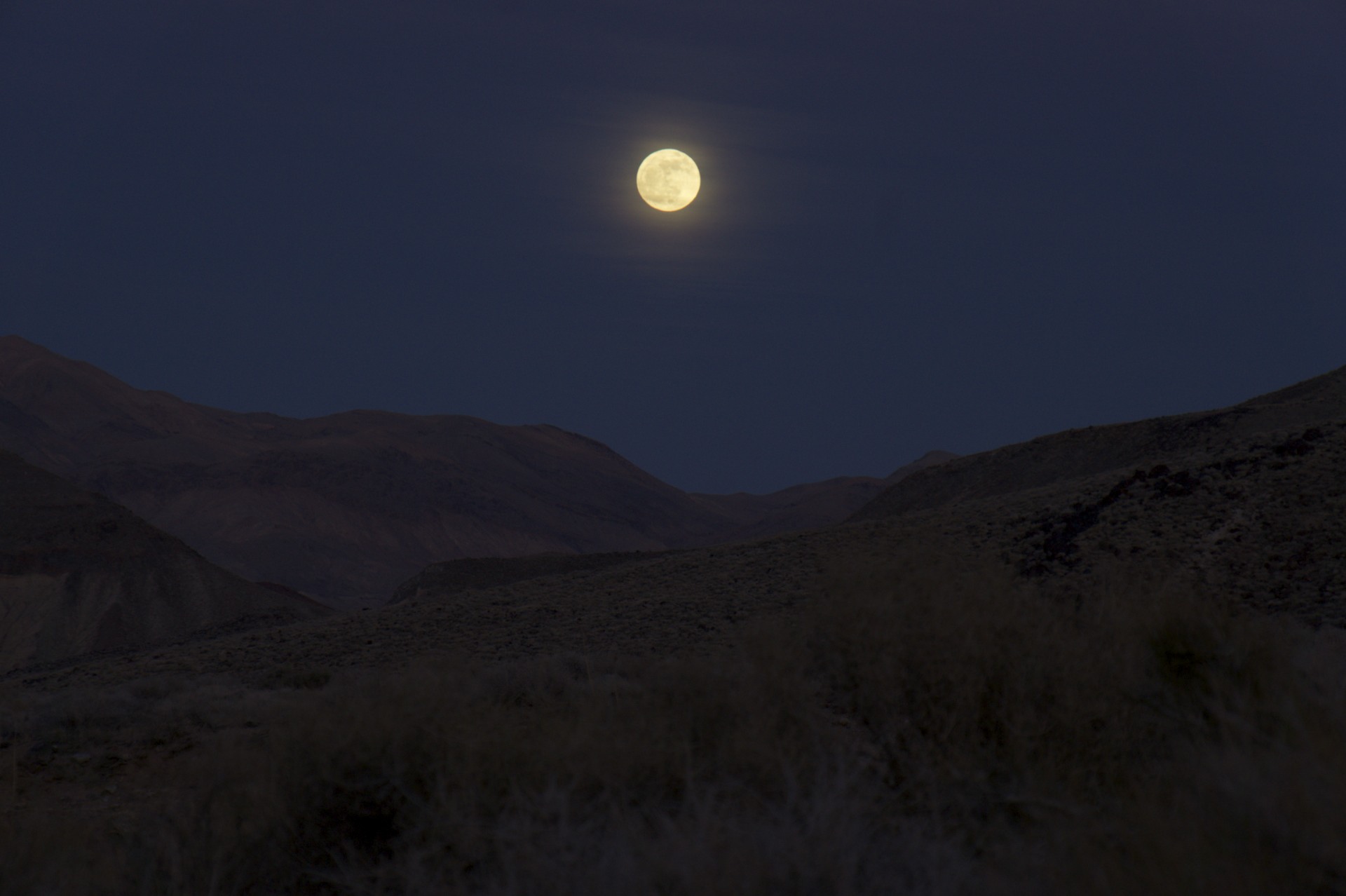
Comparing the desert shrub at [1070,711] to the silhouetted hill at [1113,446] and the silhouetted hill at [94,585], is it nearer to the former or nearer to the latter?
the silhouetted hill at [1113,446]

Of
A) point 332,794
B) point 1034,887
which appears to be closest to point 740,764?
point 1034,887

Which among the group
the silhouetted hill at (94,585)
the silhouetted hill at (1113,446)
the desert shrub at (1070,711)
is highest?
the silhouetted hill at (94,585)

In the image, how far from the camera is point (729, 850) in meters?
4.72

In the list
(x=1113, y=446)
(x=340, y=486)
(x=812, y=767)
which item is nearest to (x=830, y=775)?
(x=812, y=767)

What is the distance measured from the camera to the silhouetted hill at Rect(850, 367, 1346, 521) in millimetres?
33875

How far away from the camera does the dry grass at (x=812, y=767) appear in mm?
4785

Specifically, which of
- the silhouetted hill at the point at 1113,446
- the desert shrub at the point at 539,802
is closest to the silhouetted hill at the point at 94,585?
the silhouetted hill at the point at 1113,446

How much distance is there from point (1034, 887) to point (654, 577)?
2553 centimetres

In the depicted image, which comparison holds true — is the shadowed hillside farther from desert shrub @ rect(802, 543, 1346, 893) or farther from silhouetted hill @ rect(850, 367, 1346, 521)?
silhouetted hill @ rect(850, 367, 1346, 521)

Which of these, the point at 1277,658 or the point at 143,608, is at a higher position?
the point at 143,608

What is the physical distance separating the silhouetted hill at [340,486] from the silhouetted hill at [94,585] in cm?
2481

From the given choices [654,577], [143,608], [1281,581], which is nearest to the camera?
[1281,581]

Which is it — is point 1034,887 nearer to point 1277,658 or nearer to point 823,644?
point 823,644

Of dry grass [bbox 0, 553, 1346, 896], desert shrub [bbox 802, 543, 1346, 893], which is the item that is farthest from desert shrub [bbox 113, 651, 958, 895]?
desert shrub [bbox 802, 543, 1346, 893]
